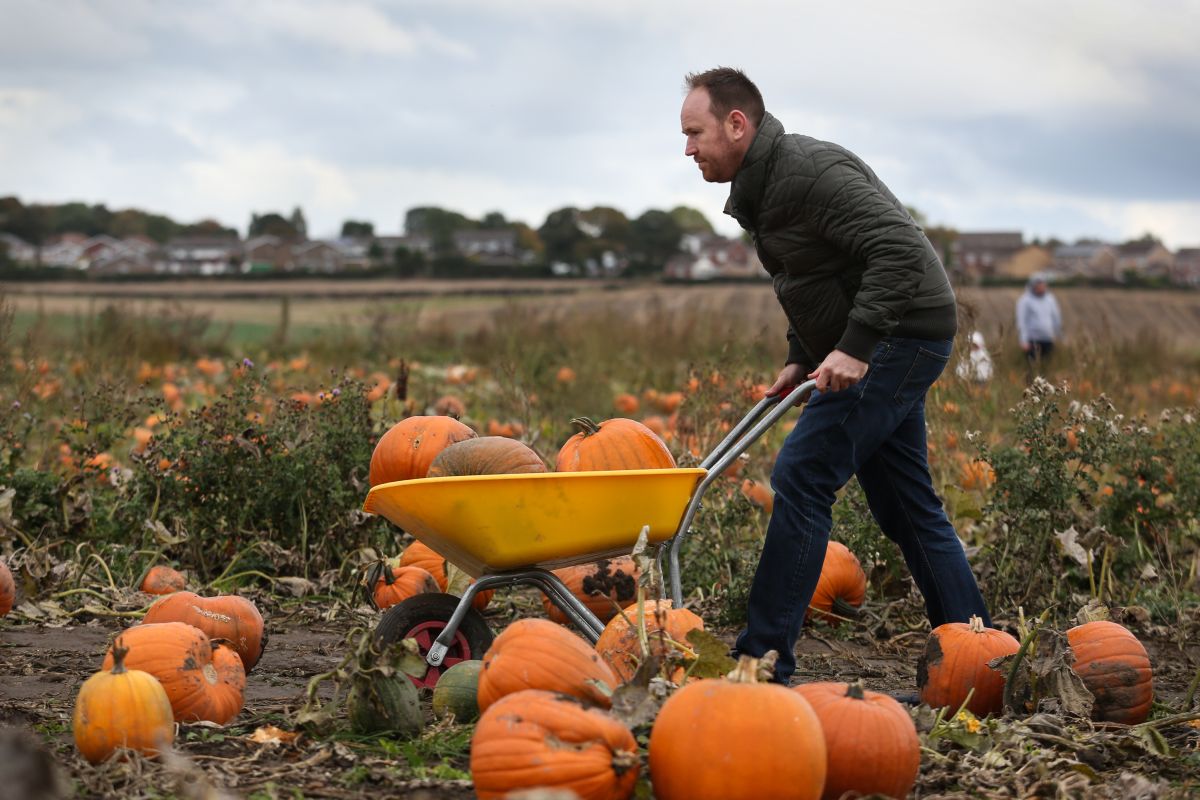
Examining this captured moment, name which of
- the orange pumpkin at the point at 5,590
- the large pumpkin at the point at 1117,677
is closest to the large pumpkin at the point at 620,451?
the large pumpkin at the point at 1117,677

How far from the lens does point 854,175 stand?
3.51 metres

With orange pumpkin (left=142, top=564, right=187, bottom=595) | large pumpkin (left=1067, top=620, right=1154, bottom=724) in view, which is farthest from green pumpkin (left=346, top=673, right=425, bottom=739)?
orange pumpkin (left=142, top=564, right=187, bottom=595)

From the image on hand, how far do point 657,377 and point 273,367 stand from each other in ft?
11.3

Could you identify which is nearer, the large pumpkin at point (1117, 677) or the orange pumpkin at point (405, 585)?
the large pumpkin at point (1117, 677)

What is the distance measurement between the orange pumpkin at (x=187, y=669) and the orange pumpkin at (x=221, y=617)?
38 cm

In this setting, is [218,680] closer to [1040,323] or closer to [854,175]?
[854,175]

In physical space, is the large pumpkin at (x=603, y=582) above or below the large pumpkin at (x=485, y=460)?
below

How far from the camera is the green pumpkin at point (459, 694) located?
3.20 metres

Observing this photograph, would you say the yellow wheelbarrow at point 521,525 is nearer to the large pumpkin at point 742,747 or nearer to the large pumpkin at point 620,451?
the large pumpkin at point 620,451

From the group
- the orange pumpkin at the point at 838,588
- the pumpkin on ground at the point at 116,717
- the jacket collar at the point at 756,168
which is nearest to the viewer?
the pumpkin on ground at the point at 116,717

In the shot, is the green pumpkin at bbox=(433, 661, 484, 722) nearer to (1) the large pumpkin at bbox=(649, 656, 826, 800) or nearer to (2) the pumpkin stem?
(1) the large pumpkin at bbox=(649, 656, 826, 800)

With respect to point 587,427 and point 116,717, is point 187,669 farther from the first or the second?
point 587,427

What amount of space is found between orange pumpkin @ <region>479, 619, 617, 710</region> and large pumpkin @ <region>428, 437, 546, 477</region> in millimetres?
907

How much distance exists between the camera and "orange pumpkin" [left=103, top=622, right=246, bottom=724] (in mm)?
3068
